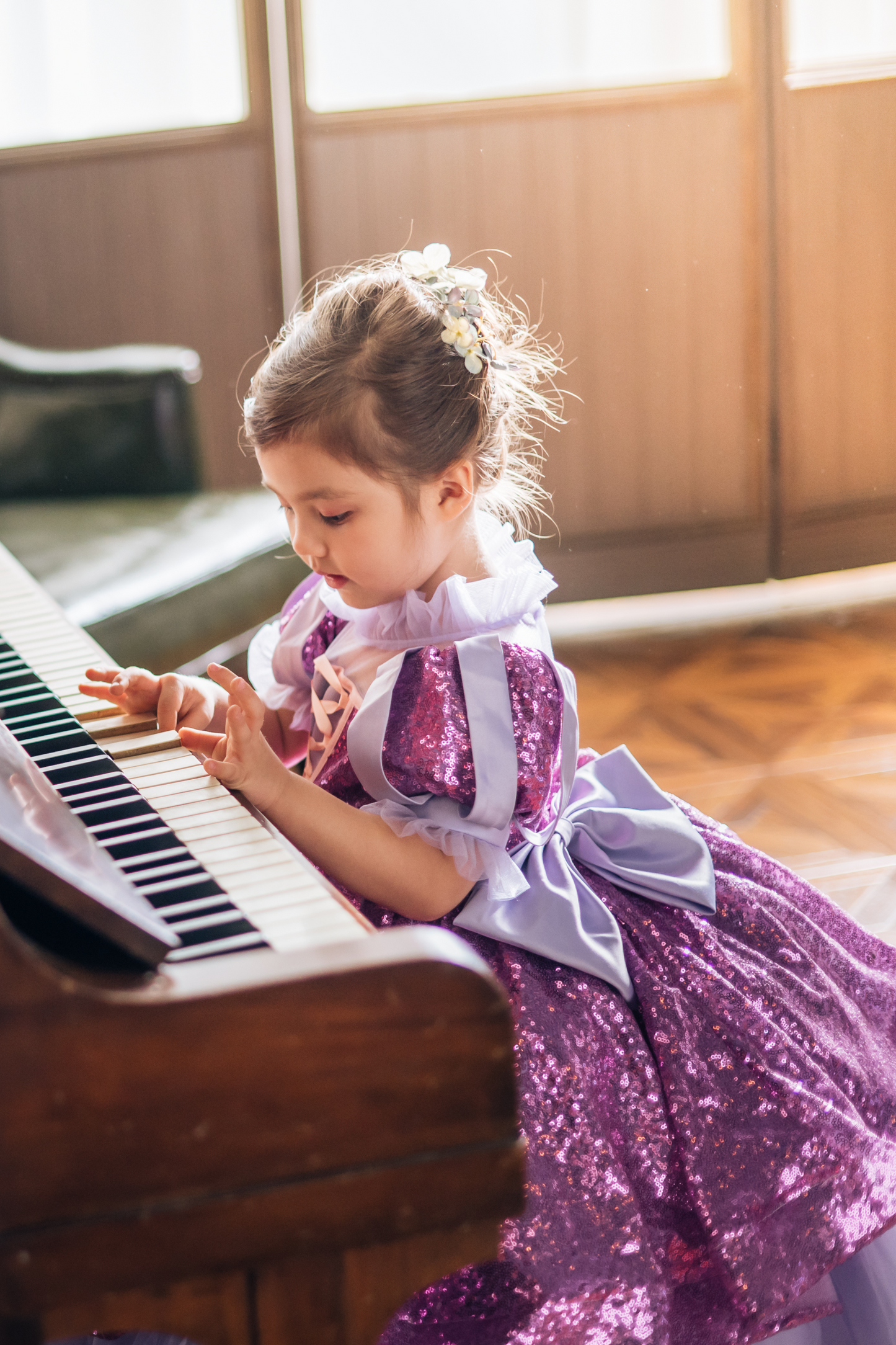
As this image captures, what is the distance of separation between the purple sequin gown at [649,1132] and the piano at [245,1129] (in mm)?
428

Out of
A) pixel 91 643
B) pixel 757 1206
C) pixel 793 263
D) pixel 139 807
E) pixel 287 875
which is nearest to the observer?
pixel 287 875

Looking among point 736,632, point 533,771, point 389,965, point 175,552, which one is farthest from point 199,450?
point 389,965

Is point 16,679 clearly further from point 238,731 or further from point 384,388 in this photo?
point 384,388

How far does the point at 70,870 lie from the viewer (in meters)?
0.58

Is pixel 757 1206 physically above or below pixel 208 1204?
below

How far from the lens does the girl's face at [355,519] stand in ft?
3.65

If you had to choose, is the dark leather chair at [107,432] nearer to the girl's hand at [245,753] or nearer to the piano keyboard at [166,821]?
the piano keyboard at [166,821]

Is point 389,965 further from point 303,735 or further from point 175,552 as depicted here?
point 175,552

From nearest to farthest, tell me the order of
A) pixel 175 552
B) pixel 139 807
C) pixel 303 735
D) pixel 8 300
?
pixel 139 807, pixel 303 735, pixel 175 552, pixel 8 300

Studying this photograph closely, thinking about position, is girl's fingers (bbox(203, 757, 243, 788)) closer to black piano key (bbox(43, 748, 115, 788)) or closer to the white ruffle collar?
black piano key (bbox(43, 748, 115, 788))

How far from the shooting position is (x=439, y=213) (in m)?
3.39

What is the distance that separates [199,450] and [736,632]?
4.70 feet

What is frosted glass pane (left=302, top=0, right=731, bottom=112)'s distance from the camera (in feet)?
11.0

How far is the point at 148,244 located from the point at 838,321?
1755 mm
